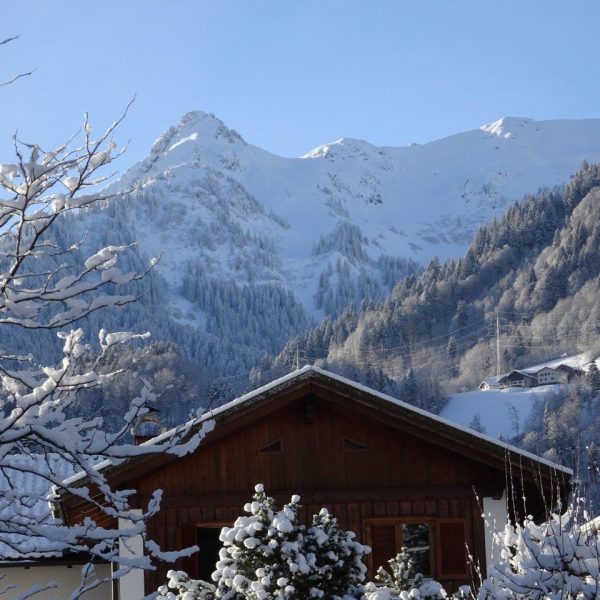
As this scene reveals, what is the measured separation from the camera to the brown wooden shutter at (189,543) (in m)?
12.9

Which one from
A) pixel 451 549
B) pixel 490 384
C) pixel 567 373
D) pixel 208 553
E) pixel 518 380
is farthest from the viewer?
pixel 490 384

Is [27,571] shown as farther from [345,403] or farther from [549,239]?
[549,239]

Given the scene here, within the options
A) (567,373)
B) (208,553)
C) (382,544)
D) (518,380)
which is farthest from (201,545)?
(518,380)

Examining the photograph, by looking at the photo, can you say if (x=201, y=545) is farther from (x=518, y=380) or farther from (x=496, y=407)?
(x=518, y=380)

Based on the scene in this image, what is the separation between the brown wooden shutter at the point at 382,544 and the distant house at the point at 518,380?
120m

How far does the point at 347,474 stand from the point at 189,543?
6.92ft

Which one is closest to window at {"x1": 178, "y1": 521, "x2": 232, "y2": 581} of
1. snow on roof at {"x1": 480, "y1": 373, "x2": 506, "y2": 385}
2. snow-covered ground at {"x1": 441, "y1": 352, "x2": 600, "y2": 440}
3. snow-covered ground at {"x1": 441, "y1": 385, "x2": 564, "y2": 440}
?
snow-covered ground at {"x1": 441, "y1": 352, "x2": 600, "y2": 440}

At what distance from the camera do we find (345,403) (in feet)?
42.9

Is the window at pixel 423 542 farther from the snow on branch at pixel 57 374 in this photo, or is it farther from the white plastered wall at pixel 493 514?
the snow on branch at pixel 57 374

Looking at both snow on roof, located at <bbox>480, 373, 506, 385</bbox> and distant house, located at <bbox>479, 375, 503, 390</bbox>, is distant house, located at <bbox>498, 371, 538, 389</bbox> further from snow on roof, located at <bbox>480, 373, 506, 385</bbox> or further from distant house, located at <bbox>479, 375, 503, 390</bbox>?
snow on roof, located at <bbox>480, 373, 506, 385</bbox>

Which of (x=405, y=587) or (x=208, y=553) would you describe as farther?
(x=208, y=553)

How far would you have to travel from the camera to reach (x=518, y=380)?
130875mm

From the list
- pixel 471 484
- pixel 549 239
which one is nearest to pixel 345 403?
pixel 471 484

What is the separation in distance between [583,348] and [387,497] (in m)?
137
